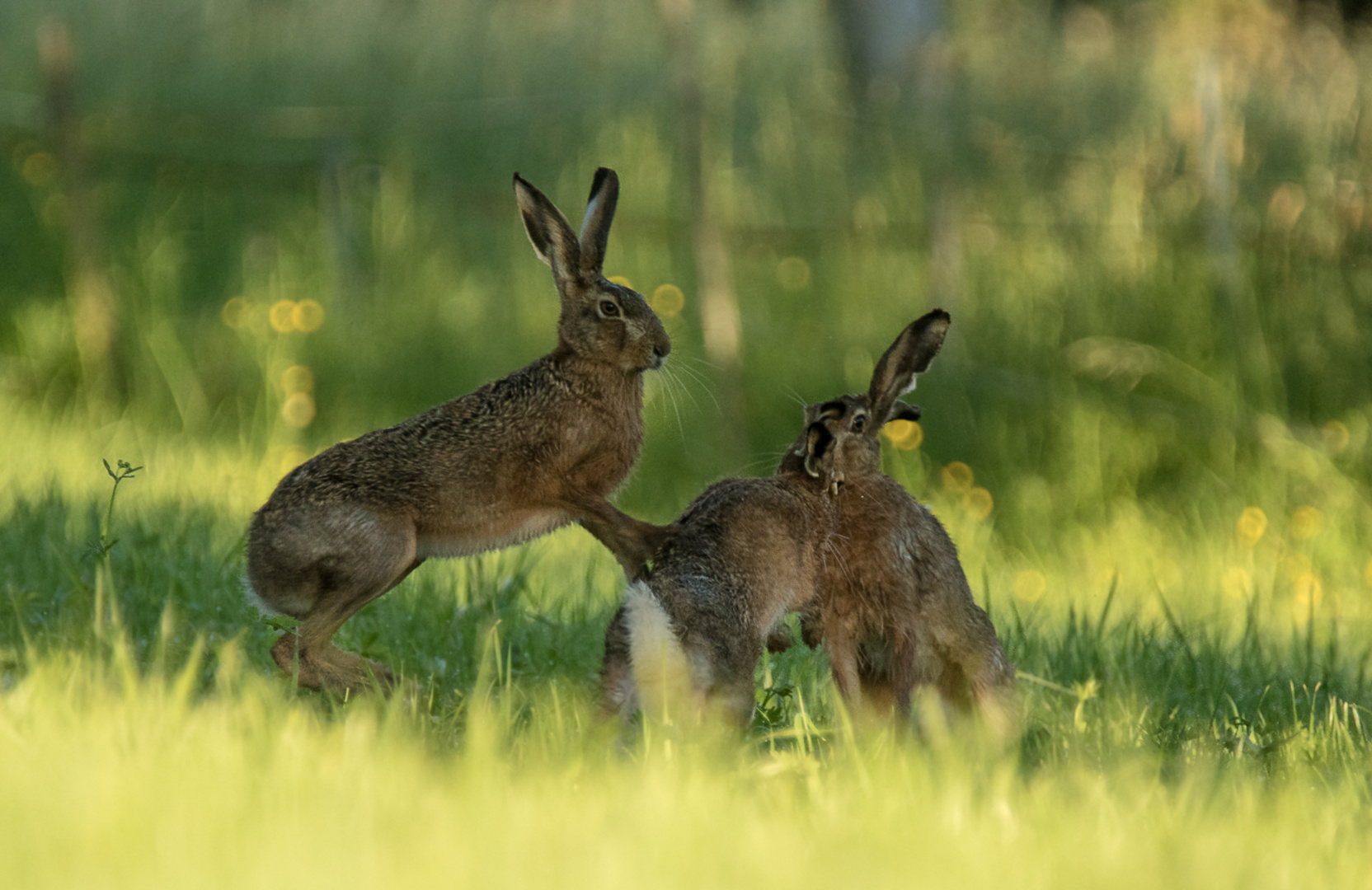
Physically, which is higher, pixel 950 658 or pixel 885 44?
pixel 885 44

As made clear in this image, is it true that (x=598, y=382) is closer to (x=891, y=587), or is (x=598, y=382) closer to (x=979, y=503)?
(x=891, y=587)

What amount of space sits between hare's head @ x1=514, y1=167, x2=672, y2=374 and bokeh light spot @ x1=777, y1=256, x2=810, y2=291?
514cm

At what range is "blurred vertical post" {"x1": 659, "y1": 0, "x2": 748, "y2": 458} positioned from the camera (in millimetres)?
8891

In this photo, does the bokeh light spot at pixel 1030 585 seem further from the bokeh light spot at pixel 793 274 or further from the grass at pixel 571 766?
the bokeh light spot at pixel 793 274

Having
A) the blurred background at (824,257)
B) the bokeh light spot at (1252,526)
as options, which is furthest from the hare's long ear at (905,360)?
the bokeh light spot at (1252,526)

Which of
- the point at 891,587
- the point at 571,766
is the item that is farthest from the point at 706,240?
the point at 571,766

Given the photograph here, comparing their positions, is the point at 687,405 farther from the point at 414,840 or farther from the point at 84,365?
the point at 414,840

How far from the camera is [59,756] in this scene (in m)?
2.90

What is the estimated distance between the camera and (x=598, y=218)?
4.84m

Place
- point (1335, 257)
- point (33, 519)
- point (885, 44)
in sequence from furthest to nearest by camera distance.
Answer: point (885, 44)
point (1335, 257)
point (33, 519)

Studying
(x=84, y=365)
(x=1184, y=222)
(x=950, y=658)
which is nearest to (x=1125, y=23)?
(x=1184, y=222)

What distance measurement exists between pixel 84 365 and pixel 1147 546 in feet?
19.6

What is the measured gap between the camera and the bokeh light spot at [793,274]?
392 inches

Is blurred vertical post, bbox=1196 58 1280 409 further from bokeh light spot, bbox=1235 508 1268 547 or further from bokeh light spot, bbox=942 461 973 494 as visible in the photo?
bokeh light spot, bbox=942 461 973 494
